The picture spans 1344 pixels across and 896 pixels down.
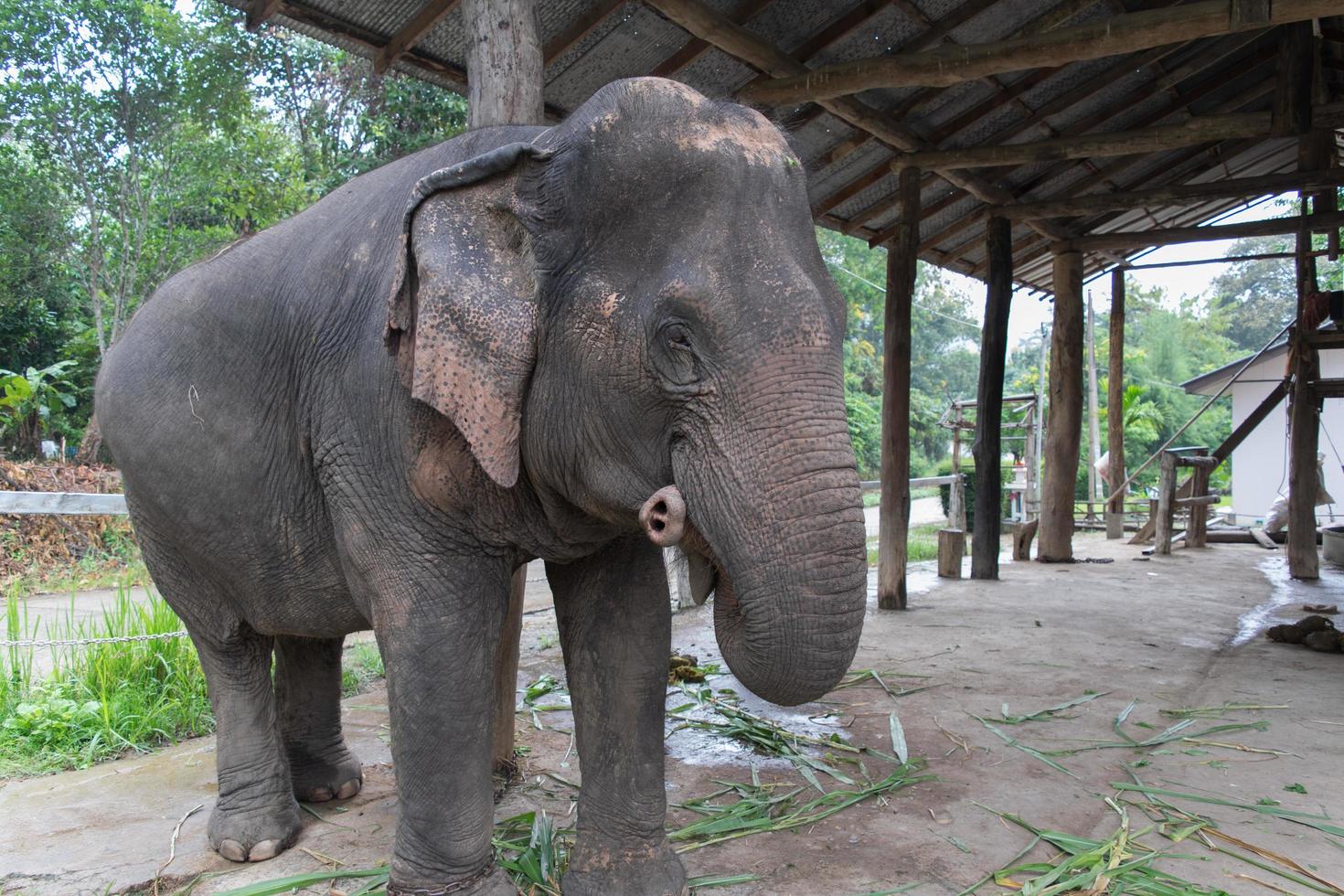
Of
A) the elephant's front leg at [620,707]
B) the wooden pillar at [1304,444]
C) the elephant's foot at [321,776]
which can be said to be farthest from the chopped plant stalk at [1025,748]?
the wooden pillar at [1304,444]

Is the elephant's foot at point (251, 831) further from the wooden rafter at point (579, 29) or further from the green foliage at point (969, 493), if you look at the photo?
the green foliage at point (969, 493)

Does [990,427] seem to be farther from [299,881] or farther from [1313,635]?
[299,881]

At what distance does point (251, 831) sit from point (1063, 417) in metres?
9.55

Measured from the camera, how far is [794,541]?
6.16ft

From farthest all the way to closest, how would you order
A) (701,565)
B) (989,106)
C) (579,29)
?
(989,106) → (579,29) → (701,565)

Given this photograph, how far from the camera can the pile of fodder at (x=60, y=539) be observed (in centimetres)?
952

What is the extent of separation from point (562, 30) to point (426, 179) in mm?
2999

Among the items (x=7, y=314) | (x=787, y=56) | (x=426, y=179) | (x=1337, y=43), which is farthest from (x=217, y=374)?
(x=7, y=314)

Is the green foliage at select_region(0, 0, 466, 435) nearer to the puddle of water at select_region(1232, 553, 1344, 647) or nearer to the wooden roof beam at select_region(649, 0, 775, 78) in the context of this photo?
the wooden roof beam at select_region(649, 0, 775, 78)

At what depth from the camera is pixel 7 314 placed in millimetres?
14555

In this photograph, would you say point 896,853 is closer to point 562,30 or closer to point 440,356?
point 440,356

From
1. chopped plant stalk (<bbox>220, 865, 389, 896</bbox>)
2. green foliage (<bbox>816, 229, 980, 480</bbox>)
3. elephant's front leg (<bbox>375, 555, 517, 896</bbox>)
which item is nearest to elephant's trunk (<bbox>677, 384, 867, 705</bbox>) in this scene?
elephant's front leg (<bbox>375, 555, 517, 896</bbox>)

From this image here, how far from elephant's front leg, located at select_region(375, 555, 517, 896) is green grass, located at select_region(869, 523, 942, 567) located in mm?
7399

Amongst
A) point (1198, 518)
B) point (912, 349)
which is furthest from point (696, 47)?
point (912, 349)
